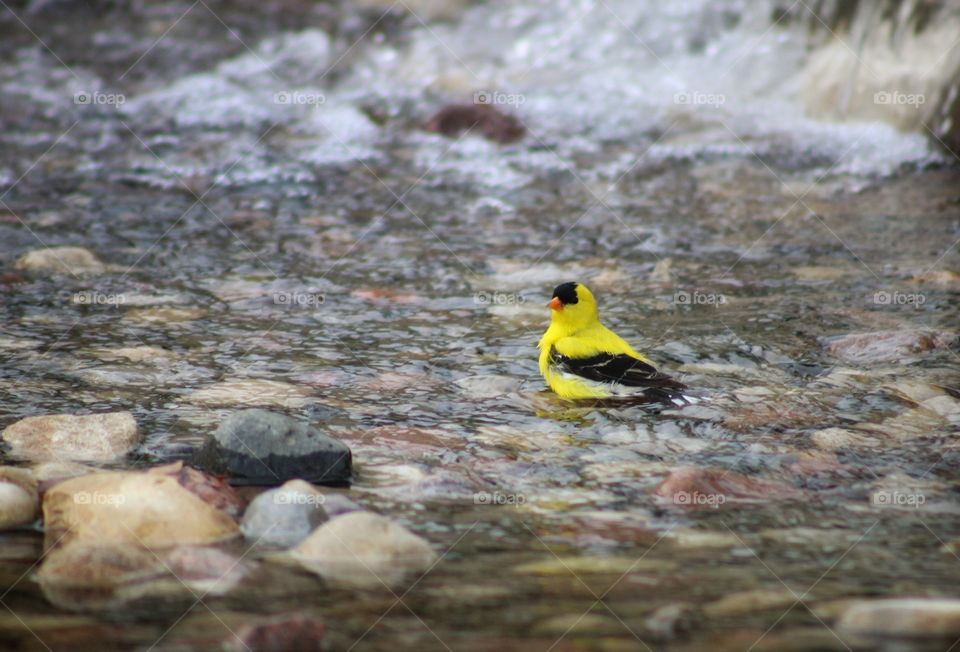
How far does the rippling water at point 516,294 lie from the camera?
8.93 feet

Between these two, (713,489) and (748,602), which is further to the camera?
(713,489)

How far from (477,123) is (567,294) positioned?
533 cm

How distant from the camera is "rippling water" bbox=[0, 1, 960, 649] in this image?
272 centimetres

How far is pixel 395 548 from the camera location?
2787mm

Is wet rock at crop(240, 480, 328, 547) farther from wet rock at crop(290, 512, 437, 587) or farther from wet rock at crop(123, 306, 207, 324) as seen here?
wet rock at crop(123, 306, 207, 324)

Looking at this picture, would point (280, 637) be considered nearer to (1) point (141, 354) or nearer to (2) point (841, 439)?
(2) point (841, 439)

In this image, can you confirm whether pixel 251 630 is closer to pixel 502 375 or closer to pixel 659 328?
pixel 502 375

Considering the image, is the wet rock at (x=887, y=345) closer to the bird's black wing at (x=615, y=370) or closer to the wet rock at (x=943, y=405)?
the wet rock at (x=943, y=405)

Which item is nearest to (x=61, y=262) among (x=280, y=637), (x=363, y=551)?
(x=363, y=551)

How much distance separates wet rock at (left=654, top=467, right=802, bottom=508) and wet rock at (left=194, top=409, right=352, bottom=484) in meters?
0.92

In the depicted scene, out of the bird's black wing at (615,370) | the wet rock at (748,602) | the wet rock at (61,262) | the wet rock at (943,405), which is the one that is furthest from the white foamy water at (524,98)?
the wet rock at (748,602)

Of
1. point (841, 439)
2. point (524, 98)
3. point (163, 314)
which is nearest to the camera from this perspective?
point (841, 439)

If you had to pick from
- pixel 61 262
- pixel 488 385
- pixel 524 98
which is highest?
pixel 524 98

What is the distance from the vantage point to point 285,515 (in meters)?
2.90
